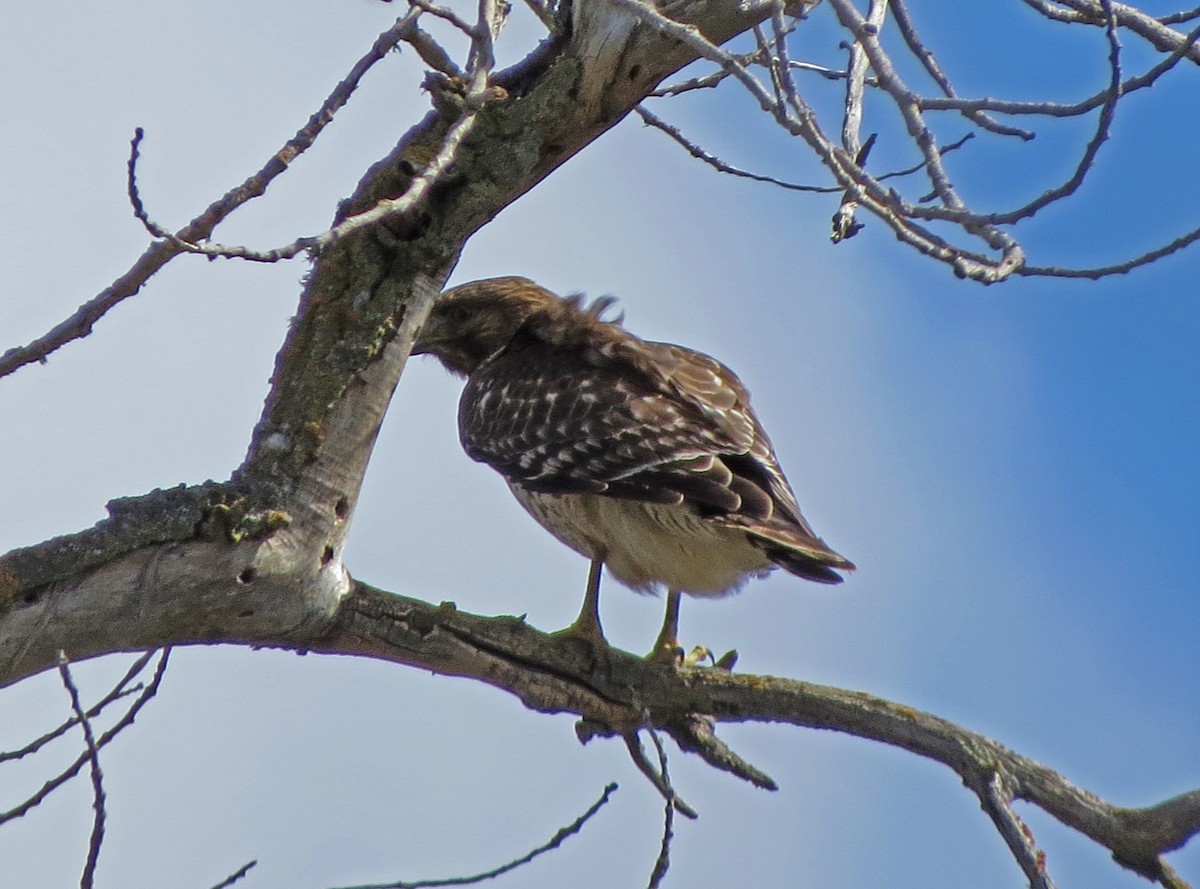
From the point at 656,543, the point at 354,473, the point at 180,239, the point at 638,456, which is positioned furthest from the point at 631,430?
the point at 180,239

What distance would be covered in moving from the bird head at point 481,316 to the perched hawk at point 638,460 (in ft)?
0.87

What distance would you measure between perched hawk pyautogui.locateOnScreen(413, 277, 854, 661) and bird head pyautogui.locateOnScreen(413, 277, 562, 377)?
267 mm

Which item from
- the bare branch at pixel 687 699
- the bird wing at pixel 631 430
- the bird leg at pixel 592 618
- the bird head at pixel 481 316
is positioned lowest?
the bare branch at pixel 687 699

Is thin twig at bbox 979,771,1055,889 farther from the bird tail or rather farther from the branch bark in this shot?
the bird tail

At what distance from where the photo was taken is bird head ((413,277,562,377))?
6453mm

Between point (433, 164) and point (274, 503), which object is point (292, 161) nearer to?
point (433, 164)

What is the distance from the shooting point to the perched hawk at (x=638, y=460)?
15.8 ft

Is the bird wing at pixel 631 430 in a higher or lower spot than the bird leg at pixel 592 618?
higher

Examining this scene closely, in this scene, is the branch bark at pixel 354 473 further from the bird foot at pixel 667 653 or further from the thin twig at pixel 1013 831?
the bird foot at pixel 667 653

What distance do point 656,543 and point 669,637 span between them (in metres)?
0.36

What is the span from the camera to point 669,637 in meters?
5.18

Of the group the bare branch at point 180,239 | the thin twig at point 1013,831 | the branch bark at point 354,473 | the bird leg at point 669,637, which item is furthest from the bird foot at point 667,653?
the bare branch at point 180,239

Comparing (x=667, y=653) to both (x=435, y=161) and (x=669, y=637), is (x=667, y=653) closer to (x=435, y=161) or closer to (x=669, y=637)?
(x=669, y=637)

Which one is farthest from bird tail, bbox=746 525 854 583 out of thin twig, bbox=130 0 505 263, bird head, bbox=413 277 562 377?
bird head, bbox=413 277 562 377
